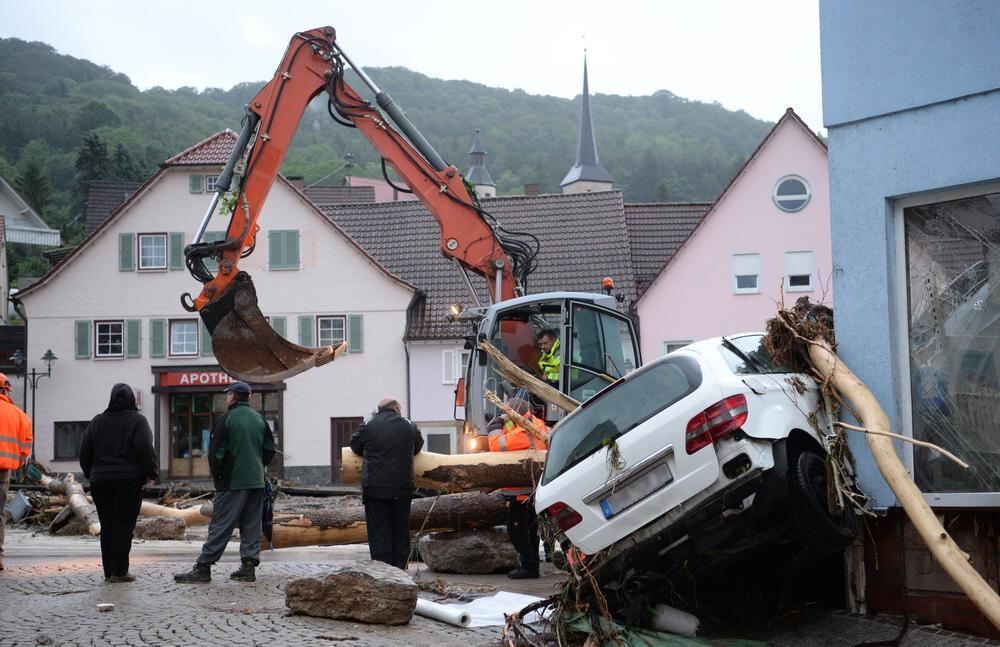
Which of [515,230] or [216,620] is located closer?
[216,620]

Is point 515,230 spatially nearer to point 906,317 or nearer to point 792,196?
point 792,196

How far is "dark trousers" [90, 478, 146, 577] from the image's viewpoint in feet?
39.2

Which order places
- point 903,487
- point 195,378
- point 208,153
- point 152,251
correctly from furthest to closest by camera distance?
point 208,153 → point 152,251 → point 195,378 → point 903,487

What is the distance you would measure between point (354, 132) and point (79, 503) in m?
95.2

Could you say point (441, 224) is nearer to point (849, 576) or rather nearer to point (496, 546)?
point (496, 546)

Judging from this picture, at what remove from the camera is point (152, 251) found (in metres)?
42.5

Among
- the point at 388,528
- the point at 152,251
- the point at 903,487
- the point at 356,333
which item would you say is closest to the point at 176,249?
the point at 152,251

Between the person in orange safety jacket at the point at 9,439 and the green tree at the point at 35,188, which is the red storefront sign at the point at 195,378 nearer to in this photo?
the person in orange safety jacket at the point at 9,439

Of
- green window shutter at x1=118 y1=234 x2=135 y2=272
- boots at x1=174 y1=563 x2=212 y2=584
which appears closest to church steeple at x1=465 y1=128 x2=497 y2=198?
green window shutter at x1=118 y1=234 x2=135 y2=272

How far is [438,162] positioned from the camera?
18.0 m

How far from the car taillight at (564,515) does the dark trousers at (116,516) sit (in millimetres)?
4697

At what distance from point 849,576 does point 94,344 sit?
Result: 3643cm

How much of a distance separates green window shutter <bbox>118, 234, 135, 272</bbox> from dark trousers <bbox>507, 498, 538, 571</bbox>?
31.4 m

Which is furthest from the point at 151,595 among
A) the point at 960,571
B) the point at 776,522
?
the point at 960,571
